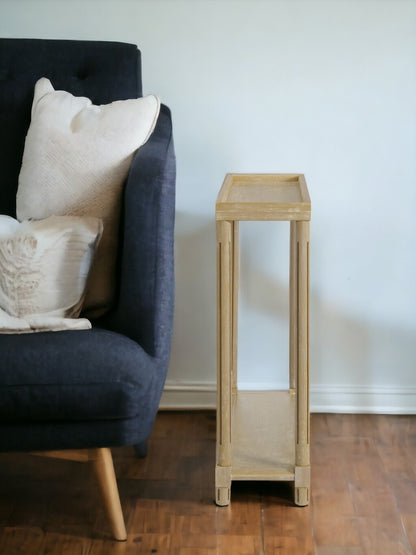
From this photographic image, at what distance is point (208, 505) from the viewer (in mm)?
1639

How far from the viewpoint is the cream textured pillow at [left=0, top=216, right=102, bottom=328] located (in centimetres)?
150

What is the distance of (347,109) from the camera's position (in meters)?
1.95

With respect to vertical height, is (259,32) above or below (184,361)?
above

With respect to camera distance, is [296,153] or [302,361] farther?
[296,153]

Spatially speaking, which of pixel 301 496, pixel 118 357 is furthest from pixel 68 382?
pixel 301 496

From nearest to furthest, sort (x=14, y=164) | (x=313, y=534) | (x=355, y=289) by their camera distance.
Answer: (x=313, y=534), (x=14, y=164), (x=355, y=289)

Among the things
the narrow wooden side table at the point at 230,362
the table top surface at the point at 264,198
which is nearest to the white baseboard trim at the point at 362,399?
the narrow wooden side table at the point at 230,362

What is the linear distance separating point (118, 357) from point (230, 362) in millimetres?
353

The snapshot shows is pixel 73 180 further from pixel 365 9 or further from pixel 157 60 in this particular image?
pixel 365 9

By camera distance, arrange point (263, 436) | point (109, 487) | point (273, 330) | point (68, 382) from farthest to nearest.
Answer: point (273, 330) → point (263, 436) → point (109, 487) → point (68, 382)

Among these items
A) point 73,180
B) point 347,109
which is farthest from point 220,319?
point 347,109

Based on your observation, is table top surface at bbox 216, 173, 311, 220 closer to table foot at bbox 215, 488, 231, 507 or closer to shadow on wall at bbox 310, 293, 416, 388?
shadow on wall at bbox 310, 293, 416, 388

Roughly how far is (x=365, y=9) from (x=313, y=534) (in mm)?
1255

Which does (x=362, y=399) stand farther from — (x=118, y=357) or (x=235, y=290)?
(x=118, y=357)
